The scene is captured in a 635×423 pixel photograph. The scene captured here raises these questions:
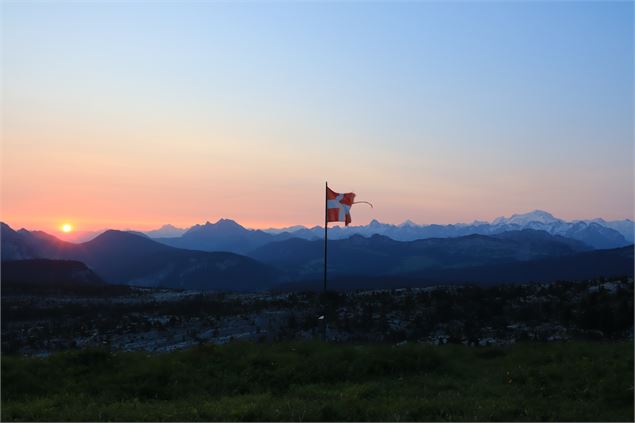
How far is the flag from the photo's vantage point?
69.3 ft

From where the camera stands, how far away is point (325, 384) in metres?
14.2

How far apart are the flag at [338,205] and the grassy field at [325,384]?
5.68m

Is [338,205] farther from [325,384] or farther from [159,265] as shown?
[159,265]

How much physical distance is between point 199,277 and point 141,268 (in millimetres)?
23127

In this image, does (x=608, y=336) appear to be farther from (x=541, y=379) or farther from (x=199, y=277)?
(x=199, y=277)

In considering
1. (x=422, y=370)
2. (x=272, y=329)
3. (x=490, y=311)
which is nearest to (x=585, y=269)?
(x=490, y=311)

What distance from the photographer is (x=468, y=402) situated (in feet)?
39.5

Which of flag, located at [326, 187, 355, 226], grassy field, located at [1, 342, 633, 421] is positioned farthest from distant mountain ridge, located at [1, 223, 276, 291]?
grassy field, located at [1, 342, 633, 421]

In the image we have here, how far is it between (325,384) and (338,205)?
858cm

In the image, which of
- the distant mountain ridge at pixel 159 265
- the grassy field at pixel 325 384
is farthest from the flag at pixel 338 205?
the distant mountain ridge at pixel 159 265

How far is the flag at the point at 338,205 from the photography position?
2112 centimetres

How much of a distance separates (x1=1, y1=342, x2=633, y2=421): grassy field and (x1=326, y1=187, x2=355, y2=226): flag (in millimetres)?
5681

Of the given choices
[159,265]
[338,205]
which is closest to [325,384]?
[338,205]

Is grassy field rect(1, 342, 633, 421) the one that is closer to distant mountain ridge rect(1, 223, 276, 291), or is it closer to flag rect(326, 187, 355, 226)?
flag rect(326, 187, 355, 226)
